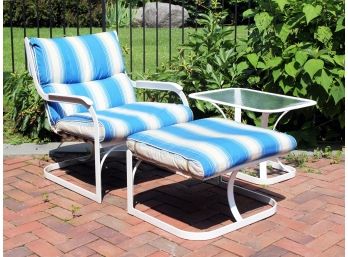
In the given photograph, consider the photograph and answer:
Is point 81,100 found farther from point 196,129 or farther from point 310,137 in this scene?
point 310,137

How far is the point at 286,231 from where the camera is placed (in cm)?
318

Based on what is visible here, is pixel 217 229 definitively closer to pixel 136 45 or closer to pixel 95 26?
pixel 136 45

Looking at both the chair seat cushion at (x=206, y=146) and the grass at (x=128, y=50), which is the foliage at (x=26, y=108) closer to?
the grass at (x=128, y=50)

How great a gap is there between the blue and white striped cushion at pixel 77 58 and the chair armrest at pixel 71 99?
0.27 meters

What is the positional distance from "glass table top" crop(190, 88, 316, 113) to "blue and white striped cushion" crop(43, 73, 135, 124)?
613 mm

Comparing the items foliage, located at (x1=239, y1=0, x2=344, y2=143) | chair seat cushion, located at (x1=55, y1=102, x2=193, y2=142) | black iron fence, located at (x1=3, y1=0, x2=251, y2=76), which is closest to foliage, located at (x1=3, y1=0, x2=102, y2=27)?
black iron fence, located at (x1=3, y1=0, x2=251, y2=76)

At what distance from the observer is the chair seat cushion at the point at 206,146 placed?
293 cm

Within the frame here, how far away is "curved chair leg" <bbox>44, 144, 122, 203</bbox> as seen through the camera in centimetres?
359

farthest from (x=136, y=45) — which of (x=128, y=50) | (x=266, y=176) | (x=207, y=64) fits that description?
(x=266, y=176)

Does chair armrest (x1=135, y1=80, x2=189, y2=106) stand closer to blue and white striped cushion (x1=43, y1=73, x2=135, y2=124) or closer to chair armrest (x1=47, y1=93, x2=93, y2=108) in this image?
blue and white striped cushion (x1=43, y1=73, x2=135, y2=124)

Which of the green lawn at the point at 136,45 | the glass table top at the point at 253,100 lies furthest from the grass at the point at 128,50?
the glass table top at the point at 253,100

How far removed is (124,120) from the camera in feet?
11.9

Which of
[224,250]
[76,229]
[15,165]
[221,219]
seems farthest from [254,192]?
[15,165]

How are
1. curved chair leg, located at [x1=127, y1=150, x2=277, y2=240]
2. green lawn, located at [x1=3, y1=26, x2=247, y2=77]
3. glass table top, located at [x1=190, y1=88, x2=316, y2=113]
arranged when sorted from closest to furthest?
1. curved chair leg, located at [x1=127, y1=150, x2=277, y2=240]
2. glass table top, located at [x1=190, y1=88, x2=316, y2=113]
3. green lawn, located at [x1=3, y1=26, x2=247, y2=77]
